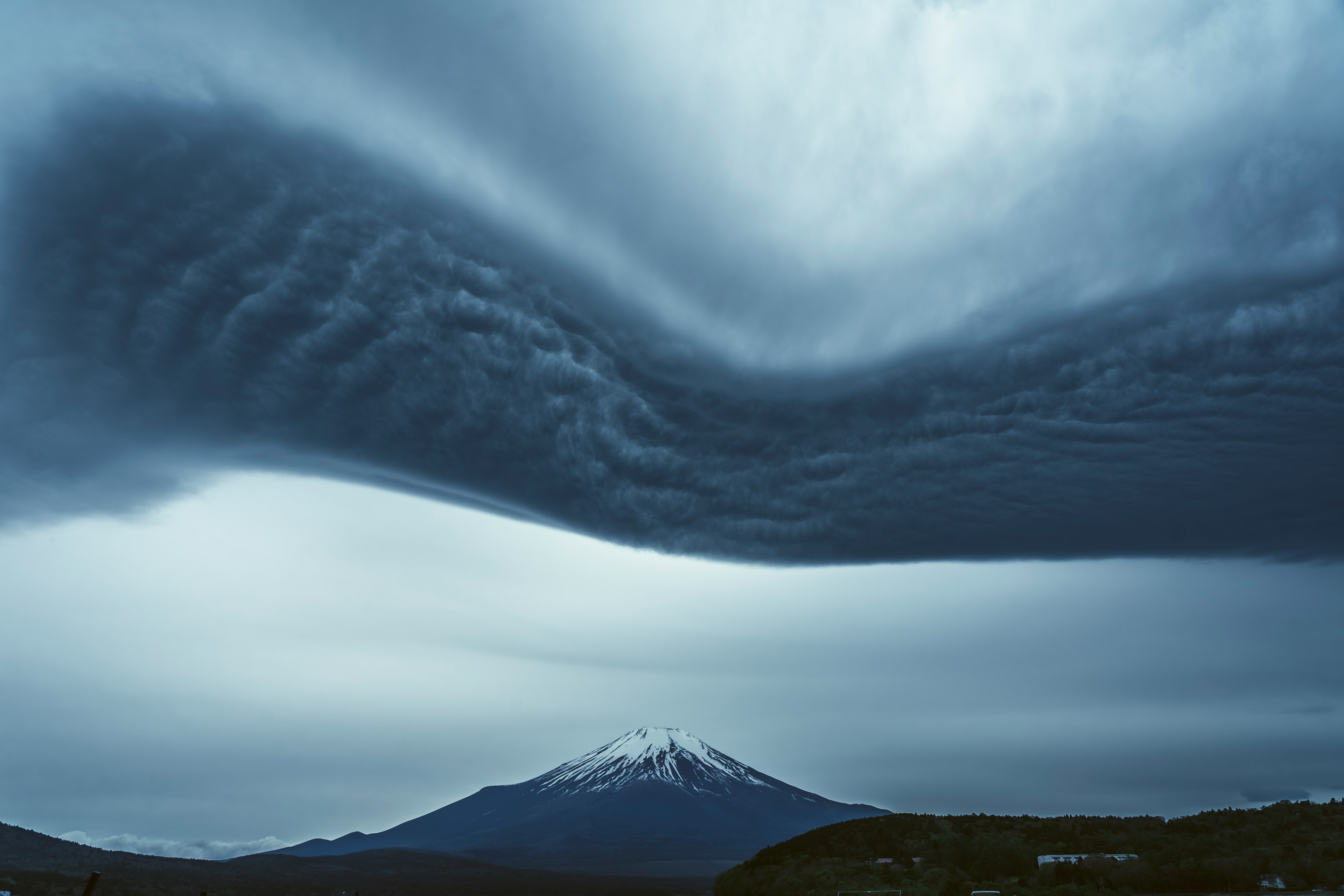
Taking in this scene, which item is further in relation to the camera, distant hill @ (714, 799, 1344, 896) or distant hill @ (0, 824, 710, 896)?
distant hill @ (0, 824, 710, 896)

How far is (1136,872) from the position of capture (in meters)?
77.6

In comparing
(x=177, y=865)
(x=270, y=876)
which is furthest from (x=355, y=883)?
(x=177, y=865)

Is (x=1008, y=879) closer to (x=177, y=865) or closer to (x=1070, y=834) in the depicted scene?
(x=1070, y=834)

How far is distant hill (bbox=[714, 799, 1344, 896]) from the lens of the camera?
74.8m

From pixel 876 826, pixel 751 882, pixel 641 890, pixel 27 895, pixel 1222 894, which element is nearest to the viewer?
pixel 1222 894

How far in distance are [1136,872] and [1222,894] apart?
8.20m

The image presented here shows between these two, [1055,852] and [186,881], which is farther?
[186,881]

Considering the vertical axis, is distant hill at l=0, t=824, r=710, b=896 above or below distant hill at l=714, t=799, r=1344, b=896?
above

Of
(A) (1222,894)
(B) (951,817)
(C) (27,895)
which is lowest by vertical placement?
(A) (1222,894)

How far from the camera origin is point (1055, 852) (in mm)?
91500

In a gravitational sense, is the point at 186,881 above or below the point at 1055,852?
above

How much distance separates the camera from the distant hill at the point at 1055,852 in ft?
245

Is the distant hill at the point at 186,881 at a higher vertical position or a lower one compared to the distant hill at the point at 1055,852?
higher

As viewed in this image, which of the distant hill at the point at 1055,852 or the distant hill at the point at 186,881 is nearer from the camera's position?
the distant hill at the point at 1055,852
